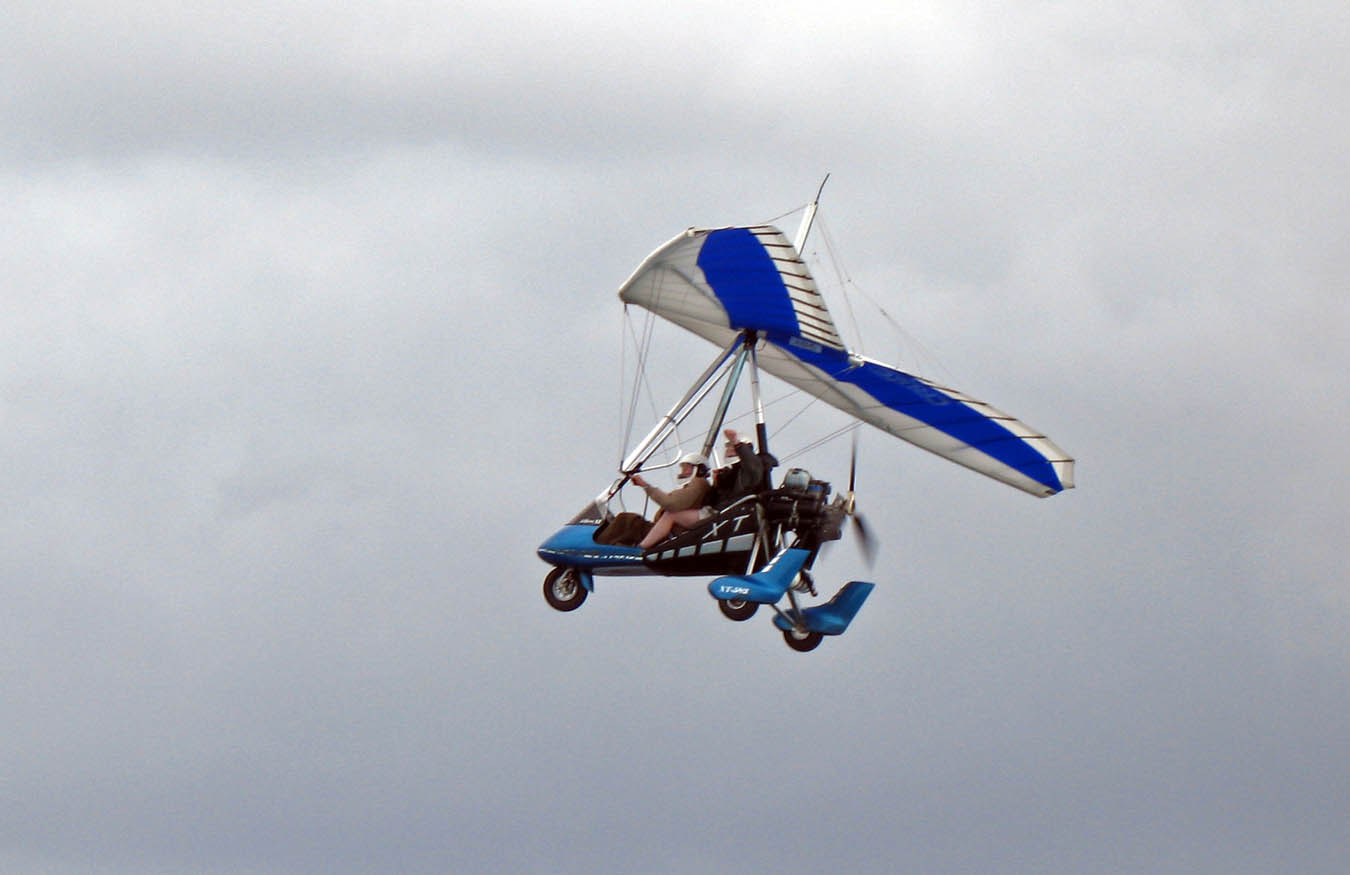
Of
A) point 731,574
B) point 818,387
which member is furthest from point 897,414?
point 731,574

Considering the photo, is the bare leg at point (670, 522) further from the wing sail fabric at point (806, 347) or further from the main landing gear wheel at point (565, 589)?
the wing sail fabric at point (806, 347)

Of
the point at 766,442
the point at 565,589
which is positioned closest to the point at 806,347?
the point at 766,442

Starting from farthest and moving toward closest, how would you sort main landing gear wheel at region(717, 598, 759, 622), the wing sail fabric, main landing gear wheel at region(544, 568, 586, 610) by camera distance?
main landing gear wheel at region(544, 568, 586, 610) < main landing gear wheel at region(717, 598, 759, 622) < the wing sail fabric

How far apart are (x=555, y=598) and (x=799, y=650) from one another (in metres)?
3.13

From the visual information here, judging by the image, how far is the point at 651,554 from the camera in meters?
31.6

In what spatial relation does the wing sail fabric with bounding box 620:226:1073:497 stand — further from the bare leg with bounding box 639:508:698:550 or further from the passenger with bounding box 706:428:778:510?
the bare leg with bounding box 639:508:698:550

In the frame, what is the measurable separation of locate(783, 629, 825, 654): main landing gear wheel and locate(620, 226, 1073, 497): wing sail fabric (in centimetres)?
317

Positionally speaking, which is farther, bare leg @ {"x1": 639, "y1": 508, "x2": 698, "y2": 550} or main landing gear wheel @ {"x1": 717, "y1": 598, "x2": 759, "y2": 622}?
bare leg @ {"x1": 639, "y1": 508, "x2": 698, "y2": 550}

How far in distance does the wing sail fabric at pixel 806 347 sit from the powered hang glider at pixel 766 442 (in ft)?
0.07

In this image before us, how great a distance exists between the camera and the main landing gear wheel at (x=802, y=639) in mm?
32125

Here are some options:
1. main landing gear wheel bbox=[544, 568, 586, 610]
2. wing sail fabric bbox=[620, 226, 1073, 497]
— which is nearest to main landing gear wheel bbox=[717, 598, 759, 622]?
main landing gear wheel bbox=[544, 568, 586, 610]

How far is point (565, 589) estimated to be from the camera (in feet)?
107

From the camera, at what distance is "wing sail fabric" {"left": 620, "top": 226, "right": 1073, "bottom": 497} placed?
2972 cm

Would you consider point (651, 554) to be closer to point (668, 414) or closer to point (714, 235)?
point (668, 414)
